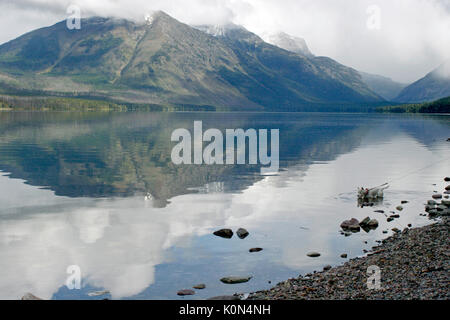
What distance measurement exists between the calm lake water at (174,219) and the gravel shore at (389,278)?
1.92 metres

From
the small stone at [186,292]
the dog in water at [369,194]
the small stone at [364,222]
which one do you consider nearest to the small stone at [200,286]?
the small stone at [186,292]

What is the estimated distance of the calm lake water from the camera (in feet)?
81.3

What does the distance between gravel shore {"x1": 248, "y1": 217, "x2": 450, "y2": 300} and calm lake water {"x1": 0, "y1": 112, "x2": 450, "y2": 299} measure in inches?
75.6

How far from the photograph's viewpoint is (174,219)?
36.8m

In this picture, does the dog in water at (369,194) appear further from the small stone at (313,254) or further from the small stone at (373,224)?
the small stone at (313,254)

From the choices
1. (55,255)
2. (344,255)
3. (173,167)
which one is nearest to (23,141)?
(173,167)

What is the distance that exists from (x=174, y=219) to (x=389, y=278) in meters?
18.8

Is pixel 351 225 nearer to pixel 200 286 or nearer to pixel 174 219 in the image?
pixel 174 219

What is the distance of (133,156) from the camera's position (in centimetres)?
7788

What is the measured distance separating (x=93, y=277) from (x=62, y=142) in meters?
82.3

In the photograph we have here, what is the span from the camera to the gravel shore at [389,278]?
769 inches

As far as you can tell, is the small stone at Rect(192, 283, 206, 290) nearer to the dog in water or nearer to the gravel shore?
the gravel shore

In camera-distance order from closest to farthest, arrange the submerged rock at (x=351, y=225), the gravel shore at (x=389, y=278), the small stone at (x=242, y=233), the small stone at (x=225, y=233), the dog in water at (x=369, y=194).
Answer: the gravel shore at (x=389, y=278)
the small stone at (x=242, y=233)
the small stone at (x=225, y=233)
the submerged rock at (x=351, y=225)
the dog in water at (x=369, y=194)

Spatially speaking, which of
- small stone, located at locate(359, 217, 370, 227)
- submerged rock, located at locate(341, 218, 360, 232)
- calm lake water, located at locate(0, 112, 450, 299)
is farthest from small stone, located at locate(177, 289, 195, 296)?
small stone, located at locate(359, 217, 370, 227)
